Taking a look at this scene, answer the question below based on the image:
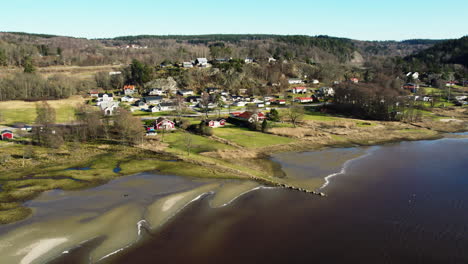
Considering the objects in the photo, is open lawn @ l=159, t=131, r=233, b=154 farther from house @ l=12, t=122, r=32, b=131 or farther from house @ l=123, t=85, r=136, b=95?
house @ l=123, t=85, r=136, b=95

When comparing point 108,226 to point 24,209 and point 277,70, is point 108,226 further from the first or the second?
point 277,70

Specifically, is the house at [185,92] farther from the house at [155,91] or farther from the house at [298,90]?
the house at [298,90]

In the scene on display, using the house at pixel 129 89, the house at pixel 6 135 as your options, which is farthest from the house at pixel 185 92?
the house at pixel 6 135

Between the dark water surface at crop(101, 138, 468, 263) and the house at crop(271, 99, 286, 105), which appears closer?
the dark water surface at crop(101, 138, 468, 263)

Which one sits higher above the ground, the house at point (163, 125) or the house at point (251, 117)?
the house at point (251, 117)

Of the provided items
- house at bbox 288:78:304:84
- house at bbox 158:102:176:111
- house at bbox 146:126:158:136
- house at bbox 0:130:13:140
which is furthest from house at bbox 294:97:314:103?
house at bbox 0:130:13:140

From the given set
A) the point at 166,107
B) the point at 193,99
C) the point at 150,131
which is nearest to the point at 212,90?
the point at 193,99
